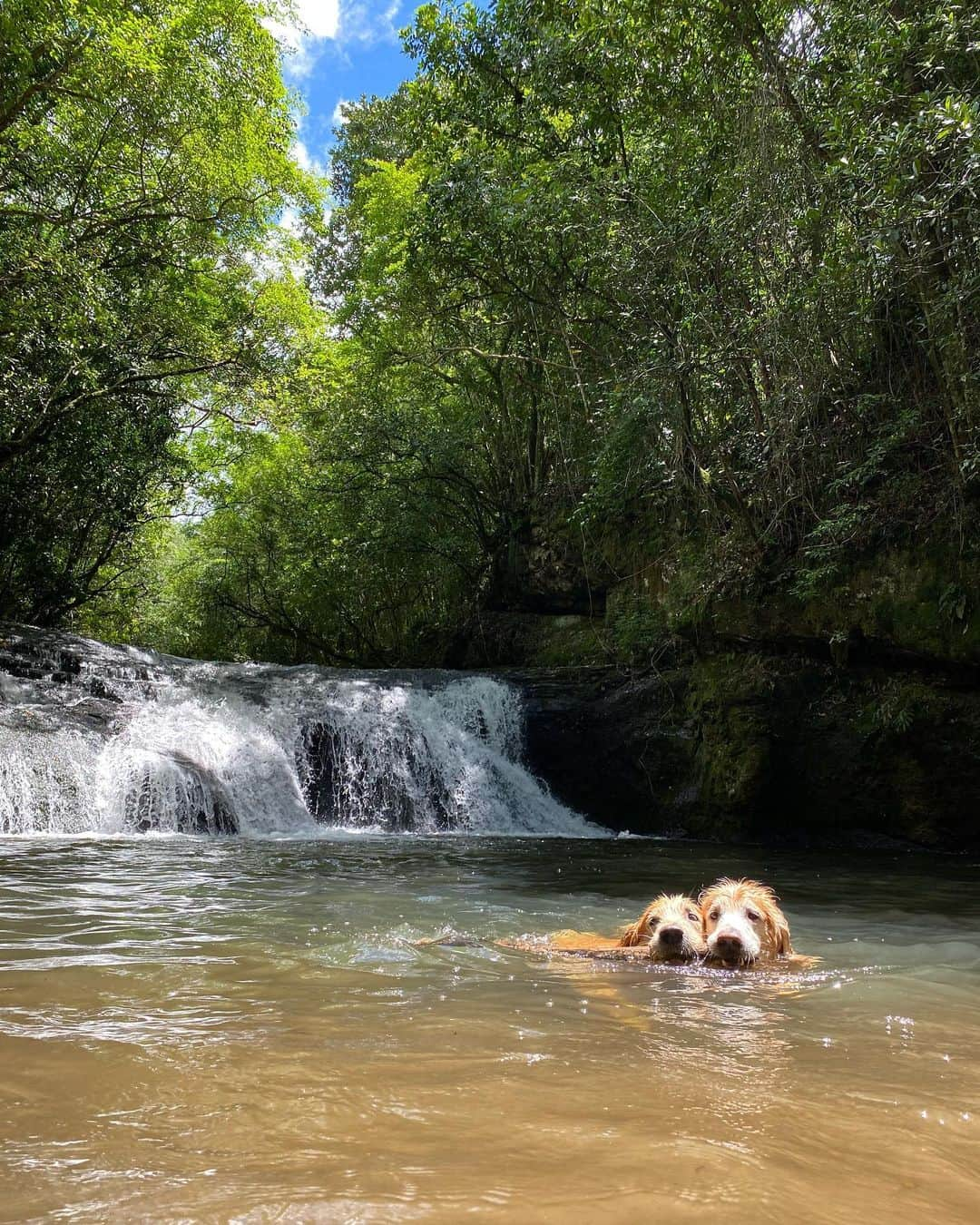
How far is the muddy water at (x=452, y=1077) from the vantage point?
5.09ft

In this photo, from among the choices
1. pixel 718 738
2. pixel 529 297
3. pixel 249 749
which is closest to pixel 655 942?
pixel 718 738

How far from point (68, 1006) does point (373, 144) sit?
3430cm

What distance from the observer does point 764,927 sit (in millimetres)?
3963

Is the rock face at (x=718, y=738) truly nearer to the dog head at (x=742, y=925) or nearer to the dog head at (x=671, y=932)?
the dog head at (x=742, y=925)

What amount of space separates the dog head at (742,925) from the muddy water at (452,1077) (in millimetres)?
173

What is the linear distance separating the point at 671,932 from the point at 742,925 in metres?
0.31

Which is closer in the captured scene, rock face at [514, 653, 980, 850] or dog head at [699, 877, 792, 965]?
dog head at [699, 877, 792, 965]

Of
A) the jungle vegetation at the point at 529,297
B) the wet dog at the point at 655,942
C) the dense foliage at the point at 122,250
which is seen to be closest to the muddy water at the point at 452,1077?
the wet dog at the point at 655,942

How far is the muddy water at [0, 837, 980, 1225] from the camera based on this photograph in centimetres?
155

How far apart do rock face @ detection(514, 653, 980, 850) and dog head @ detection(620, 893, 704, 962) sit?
8360 mm

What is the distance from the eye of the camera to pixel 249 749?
1277 cm

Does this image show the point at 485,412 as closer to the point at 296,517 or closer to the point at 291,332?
the point at 291,332

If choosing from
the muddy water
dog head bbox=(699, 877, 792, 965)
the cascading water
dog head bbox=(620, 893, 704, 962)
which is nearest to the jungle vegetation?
the cascading water

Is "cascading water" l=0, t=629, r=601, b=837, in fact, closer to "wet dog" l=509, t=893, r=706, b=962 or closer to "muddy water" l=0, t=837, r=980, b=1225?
"muddy water" l=0, t=837, r=980, b=1225
